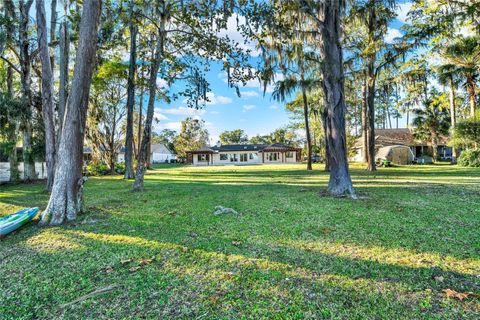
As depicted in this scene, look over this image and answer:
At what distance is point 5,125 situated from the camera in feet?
39.5

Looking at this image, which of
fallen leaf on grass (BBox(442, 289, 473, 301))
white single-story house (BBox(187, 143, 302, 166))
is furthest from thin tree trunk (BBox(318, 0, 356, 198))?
white single-story house (BBox(187, 143, 302, 166))

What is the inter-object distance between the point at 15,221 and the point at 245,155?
3672 centimetres

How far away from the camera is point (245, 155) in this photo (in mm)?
40844

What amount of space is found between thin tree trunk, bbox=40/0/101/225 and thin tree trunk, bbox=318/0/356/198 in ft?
19.3

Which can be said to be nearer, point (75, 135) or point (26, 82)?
point (75, 135)

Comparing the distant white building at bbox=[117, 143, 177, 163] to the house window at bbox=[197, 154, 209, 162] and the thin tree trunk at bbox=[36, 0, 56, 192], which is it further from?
the thin tree trunk at bbox=[36, 0, 56, 192]

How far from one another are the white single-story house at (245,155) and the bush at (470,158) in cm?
2225

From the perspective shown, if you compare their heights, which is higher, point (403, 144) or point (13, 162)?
point (403, 144)

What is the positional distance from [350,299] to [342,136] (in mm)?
5627

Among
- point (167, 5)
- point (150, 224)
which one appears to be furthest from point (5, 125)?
point (150, 224)

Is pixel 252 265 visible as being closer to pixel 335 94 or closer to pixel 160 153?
pixel 335 94

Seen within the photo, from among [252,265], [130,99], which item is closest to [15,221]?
[252,265]

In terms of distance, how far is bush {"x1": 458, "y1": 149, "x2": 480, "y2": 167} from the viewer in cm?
1681

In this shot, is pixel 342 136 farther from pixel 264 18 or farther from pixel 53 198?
pixel 53 198
